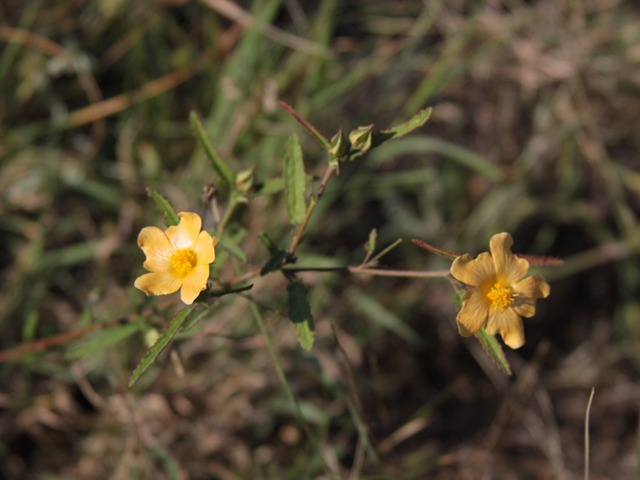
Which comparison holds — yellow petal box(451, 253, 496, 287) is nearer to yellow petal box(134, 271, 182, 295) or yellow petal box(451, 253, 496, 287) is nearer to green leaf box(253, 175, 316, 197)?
green leaf box(253, 175, 316, 197)

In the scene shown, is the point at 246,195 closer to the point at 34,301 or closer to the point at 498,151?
the point at 34,301

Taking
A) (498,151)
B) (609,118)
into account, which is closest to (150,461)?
(498,151)

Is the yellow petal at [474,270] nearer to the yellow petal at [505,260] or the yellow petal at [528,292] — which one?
the yellow petal at [505,260]

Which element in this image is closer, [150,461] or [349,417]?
[150,461]

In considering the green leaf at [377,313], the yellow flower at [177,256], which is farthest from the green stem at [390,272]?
the green leaf at [377,313]

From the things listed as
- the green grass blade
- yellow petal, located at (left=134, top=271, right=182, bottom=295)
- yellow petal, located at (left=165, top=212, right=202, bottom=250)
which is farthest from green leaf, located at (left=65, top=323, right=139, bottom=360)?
the green grass blade

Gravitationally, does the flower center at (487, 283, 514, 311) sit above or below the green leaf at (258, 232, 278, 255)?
below
